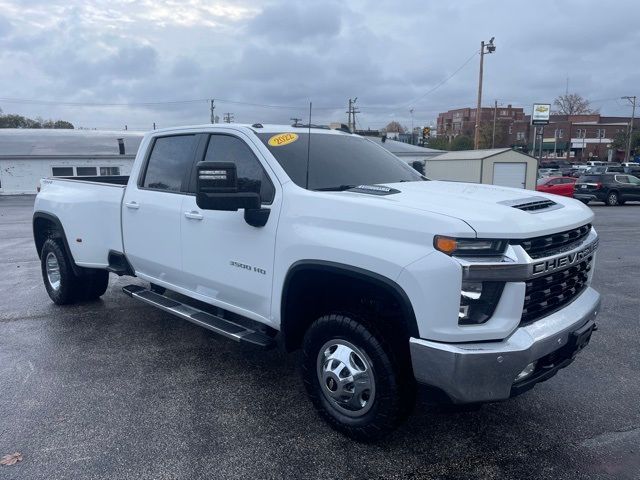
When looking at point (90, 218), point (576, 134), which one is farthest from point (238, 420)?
point (576, 134)

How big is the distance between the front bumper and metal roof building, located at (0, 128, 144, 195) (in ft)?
99.9

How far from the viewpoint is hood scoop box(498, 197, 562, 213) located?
3.01m

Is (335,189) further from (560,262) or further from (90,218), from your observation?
(90,218)

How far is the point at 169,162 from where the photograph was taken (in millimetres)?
4672

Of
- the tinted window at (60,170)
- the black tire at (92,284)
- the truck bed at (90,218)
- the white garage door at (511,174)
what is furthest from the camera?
the tinted window at (60,170)

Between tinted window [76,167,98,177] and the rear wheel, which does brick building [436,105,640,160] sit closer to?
the rear wheel

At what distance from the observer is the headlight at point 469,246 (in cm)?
257

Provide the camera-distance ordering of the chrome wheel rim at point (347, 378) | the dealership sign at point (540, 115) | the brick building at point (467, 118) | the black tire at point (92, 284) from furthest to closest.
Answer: the brick building at point (467, 118) → the dealership sign at point (540, 115) → the black tire at point (92, 284) → the chrome wheel rim at point (347, 378)

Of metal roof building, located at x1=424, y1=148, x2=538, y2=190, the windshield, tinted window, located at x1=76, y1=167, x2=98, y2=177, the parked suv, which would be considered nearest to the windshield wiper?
the windshield

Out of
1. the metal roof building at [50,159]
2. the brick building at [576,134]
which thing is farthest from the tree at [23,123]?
the brick building at [576,134]

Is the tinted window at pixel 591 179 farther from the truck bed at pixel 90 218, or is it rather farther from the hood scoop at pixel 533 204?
the truck bed at pixel 90 218

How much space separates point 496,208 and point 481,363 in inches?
34.1

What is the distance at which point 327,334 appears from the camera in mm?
3227

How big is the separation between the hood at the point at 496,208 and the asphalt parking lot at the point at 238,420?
1.09 metres
